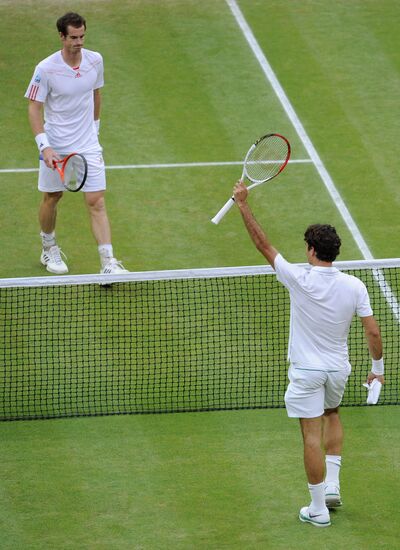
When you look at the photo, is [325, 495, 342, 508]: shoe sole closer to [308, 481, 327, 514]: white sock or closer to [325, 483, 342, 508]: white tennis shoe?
[325, 483, 342, 508]: white tennis shoe

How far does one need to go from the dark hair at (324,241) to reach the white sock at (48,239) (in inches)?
199

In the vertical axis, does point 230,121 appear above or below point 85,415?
above

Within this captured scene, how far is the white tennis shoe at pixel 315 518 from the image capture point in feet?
30.6

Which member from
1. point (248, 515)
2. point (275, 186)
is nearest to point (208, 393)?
point (248, 515)

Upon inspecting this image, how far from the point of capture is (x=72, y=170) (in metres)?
13.2

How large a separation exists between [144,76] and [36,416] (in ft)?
26.5

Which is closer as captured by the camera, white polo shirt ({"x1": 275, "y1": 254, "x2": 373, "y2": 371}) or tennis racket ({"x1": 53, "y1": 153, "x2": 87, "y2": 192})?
white polo shirt ({"x1": 275, "y1": 254, "x2": 373, "y2": 371})

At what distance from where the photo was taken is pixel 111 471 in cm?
1014

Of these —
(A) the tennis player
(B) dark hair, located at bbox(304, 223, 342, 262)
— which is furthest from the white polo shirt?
(B) dark hair, located at bbox(304, 223, 342, 262)

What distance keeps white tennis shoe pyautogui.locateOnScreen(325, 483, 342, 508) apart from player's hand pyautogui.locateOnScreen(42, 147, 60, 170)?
4631mm

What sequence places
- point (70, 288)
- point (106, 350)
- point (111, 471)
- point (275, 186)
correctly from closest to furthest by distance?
point (111, 471), point (106, 350), point (70, 288), point (275, 186)

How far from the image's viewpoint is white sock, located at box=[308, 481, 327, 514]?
9.23 m

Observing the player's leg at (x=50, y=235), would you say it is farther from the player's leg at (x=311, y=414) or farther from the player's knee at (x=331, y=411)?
the player's leg at (x=311, y=414)

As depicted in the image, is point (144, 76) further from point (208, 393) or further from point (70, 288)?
point (208, 393)
